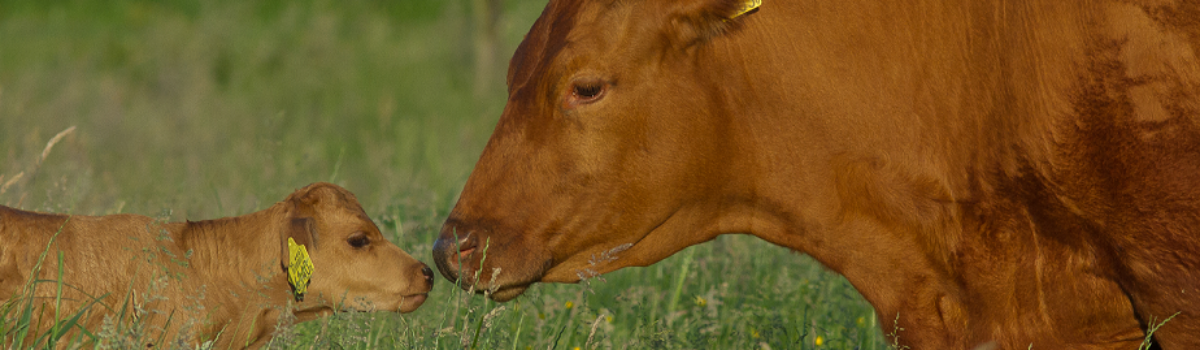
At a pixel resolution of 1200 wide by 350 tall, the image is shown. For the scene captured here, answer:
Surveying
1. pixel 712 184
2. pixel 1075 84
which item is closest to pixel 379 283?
pixel 712 184

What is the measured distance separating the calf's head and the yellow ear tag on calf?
0.59 feet

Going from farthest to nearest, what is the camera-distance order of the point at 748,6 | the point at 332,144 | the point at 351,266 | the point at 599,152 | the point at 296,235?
the point at 332,144, the point at 351,266, the point at 296,235, the point at 599,152, the point at 748,6

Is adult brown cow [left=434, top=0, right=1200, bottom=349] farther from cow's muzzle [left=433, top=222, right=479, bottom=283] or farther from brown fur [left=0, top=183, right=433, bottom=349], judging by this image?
brown fur [left=0, top=183, right=433, bottom=349]

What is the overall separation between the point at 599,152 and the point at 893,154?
763 millimetres

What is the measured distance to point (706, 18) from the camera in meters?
2.87

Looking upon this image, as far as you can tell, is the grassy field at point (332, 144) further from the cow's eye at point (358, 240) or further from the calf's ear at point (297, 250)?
the cow's eye at point (358, 240)

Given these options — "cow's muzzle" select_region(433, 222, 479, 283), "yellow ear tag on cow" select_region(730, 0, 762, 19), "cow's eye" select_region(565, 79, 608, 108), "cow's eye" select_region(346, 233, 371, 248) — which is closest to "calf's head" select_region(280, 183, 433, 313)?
"cow's eye" select_region(346, 233, 371, 248)

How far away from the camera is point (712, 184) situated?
2973 millimetres

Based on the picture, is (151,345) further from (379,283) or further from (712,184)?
(712,184)

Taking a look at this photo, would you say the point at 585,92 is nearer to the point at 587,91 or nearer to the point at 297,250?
the point at 587,91

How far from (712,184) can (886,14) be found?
63cm

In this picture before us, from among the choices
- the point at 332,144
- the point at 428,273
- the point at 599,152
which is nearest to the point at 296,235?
the point at 428,273

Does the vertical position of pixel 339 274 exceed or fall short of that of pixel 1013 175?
it falls short

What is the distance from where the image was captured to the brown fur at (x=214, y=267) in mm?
3176
